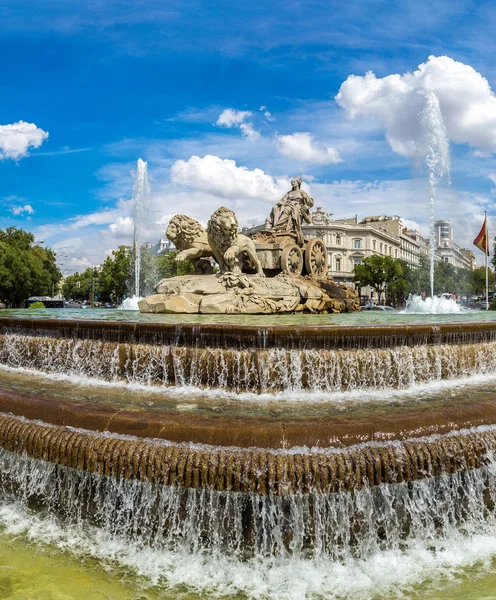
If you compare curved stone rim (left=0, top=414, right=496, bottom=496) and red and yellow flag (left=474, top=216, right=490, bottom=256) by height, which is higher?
red and yellow flag (left=474, top=216, right=490, bottom=256)

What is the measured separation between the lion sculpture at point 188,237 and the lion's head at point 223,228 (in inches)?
40.8

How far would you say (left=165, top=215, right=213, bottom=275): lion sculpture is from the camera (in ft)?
45.0

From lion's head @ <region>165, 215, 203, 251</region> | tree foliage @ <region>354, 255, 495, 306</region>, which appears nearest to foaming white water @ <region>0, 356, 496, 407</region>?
lion's head @ <region>165, 215, 203, 251</region>

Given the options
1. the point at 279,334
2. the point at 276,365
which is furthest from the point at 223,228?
the point at 276,365

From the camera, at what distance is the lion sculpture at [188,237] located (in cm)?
1372

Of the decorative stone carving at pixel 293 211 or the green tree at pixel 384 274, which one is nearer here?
the decorative stone carving at pixel 293 211

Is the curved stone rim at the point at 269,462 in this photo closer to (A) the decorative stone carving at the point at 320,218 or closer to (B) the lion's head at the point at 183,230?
(B) the lion's head at the point at 183,230

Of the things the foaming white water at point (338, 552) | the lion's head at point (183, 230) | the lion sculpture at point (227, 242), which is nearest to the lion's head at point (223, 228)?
the lion sculpture at point (227, 242)

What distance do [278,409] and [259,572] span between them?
1.92 meters

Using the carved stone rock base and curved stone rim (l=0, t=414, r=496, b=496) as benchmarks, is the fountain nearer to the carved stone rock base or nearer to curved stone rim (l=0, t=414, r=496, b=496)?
curved stone rim (l=0, t=414, r=496, b=496)

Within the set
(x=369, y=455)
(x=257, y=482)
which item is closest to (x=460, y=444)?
(x=369, y=455)

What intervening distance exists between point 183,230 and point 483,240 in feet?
75.2

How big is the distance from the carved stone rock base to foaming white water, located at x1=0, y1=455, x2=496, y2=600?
725 cm

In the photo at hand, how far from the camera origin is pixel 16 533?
14.9 ft
